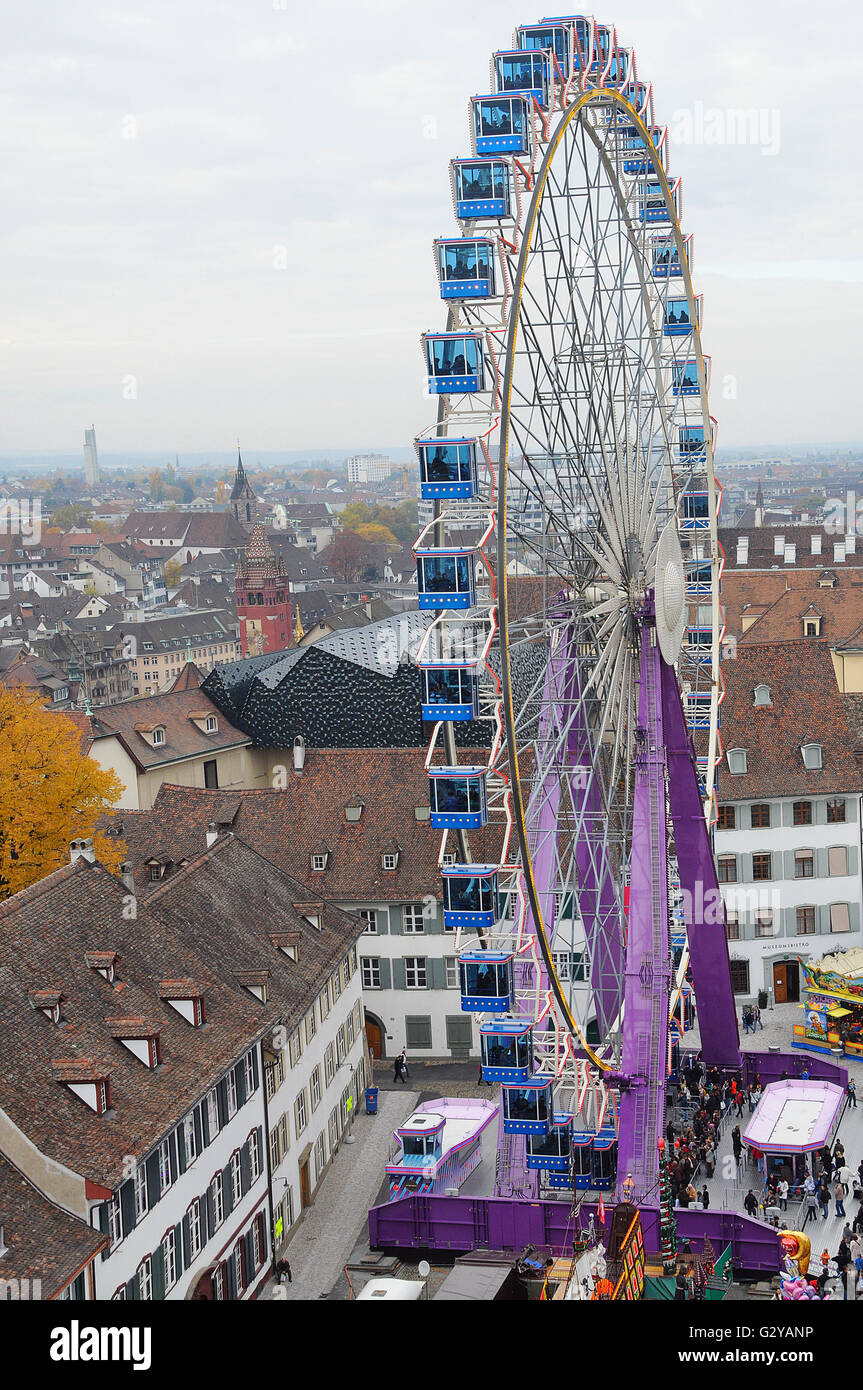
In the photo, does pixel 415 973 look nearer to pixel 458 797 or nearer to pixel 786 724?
pixel 786 724

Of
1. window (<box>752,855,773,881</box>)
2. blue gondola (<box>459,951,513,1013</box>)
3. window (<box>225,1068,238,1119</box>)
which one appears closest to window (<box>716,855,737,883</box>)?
window (<box>752,855,773,881</box>)

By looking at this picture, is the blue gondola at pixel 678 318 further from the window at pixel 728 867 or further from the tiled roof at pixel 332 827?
the window at pixel 728 867

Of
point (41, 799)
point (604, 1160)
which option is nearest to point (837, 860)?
point (604, 1160)

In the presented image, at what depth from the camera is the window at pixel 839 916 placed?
5975 centimetres

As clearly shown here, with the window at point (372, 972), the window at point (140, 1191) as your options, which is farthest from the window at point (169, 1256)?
the window at point (372, 972)

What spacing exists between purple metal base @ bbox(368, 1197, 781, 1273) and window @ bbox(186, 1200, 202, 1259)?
7.12 meters

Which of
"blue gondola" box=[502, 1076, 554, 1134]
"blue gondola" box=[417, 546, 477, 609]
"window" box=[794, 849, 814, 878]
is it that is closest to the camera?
"blue gondola" box=[417, 546, 477, 609]

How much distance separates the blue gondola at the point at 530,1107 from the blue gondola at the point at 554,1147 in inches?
30.2

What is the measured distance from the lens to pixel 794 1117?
43438mm

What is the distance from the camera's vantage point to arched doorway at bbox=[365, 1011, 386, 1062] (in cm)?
5541

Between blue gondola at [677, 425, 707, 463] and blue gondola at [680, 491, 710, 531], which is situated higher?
blue gondola at [677, 425, 707, 463]

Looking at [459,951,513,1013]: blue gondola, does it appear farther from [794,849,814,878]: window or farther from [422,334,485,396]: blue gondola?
[794,849,814,878]: window
